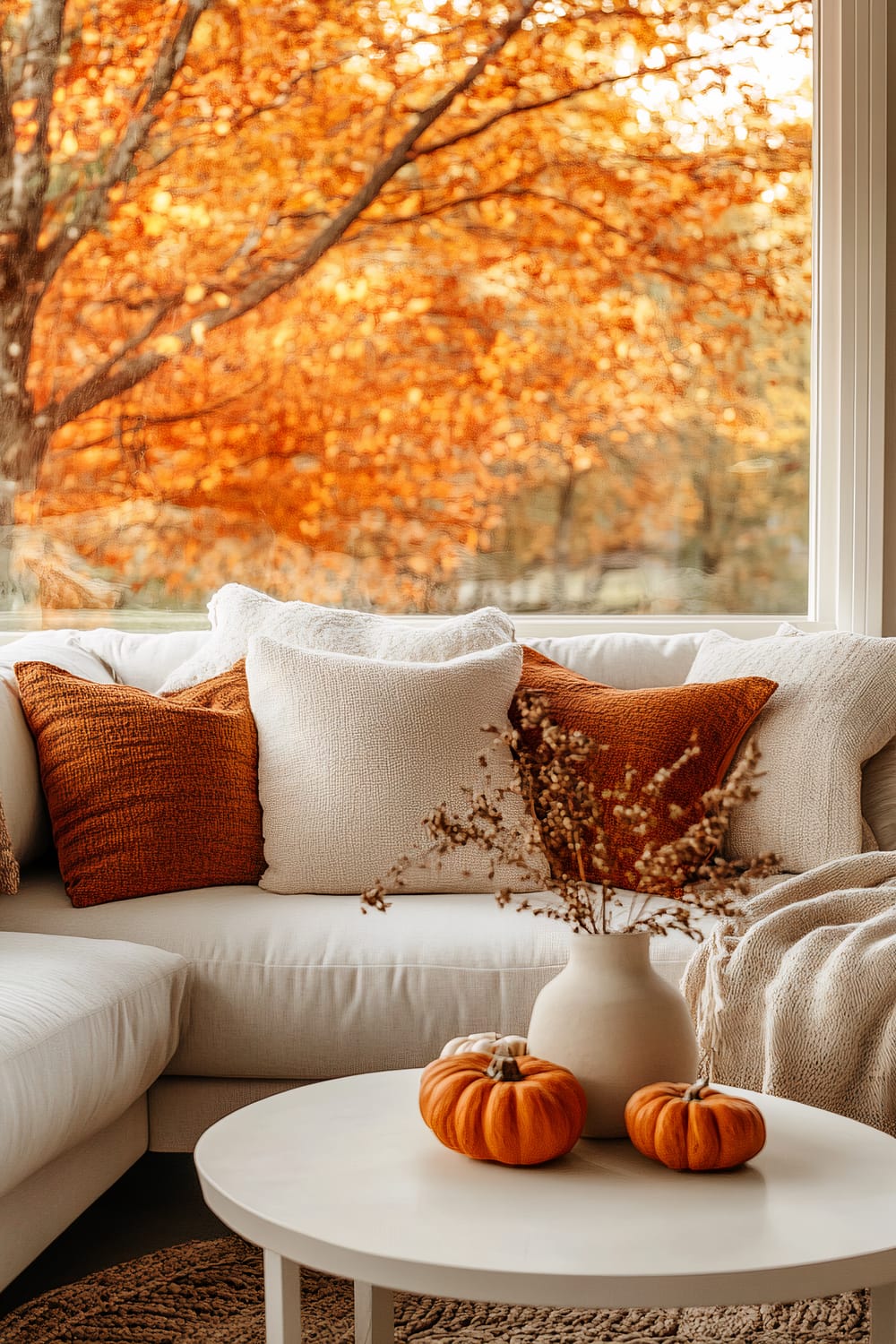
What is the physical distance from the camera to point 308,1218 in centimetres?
100

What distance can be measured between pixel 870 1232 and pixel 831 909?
87 cm

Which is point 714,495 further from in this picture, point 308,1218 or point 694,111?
point 308,1218

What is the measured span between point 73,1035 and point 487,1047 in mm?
576

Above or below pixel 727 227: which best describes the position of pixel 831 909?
below

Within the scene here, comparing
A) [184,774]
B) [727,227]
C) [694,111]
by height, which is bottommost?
[184,774]

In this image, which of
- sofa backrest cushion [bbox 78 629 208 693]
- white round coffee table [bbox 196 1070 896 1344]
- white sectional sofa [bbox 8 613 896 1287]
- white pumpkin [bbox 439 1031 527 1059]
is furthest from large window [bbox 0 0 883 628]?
white round coffee table [bbox 196 1070 896 1344]

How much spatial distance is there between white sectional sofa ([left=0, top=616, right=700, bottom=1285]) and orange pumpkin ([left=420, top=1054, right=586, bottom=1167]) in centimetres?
57

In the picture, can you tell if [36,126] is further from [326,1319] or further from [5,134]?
[326,1319]

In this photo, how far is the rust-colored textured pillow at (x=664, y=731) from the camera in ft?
7.18

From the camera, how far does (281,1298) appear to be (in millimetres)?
1080

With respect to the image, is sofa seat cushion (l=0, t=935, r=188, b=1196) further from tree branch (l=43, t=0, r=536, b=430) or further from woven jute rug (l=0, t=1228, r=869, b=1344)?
tree branch (l=43, t=0, r=536, b=430)

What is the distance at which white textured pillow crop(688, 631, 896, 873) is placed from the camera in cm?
221

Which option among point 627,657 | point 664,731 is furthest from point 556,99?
point 664,731

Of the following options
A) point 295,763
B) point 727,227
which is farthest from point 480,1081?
point 727,227
